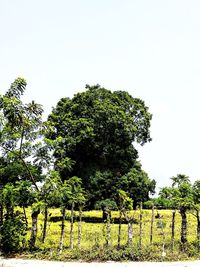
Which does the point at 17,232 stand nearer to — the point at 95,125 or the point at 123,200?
the point at 123,200

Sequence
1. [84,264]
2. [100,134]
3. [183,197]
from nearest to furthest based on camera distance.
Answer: [84,264], [183,197], [100,134]

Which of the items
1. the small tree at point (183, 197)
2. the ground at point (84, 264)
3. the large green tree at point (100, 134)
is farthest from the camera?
the large green tree at point (100, 134)

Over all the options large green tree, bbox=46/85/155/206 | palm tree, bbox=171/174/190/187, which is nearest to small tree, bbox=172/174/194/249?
palm tree, bbox=171/174/190/187

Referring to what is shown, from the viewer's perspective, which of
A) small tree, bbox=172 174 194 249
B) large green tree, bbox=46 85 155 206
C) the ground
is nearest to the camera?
the ground

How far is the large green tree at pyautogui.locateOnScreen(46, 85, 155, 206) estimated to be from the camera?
32.1m

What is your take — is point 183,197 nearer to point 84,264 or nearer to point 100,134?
point 84,264

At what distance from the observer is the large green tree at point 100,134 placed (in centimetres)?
3209

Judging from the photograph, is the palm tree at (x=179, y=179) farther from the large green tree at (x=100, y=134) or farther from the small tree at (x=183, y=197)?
the large green tree at (x=100, y=134)

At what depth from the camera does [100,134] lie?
32969mm

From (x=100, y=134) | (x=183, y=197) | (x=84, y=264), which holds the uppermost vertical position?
(x=100, y=134)

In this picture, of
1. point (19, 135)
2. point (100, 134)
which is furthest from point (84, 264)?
point (100, 134)

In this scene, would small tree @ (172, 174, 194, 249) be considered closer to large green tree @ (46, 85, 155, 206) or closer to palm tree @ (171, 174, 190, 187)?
palm tree @ (171, 174, 190, 187)

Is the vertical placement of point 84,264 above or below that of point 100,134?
below

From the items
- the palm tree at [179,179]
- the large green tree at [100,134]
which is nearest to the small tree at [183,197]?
the palm tree at [179,179]
